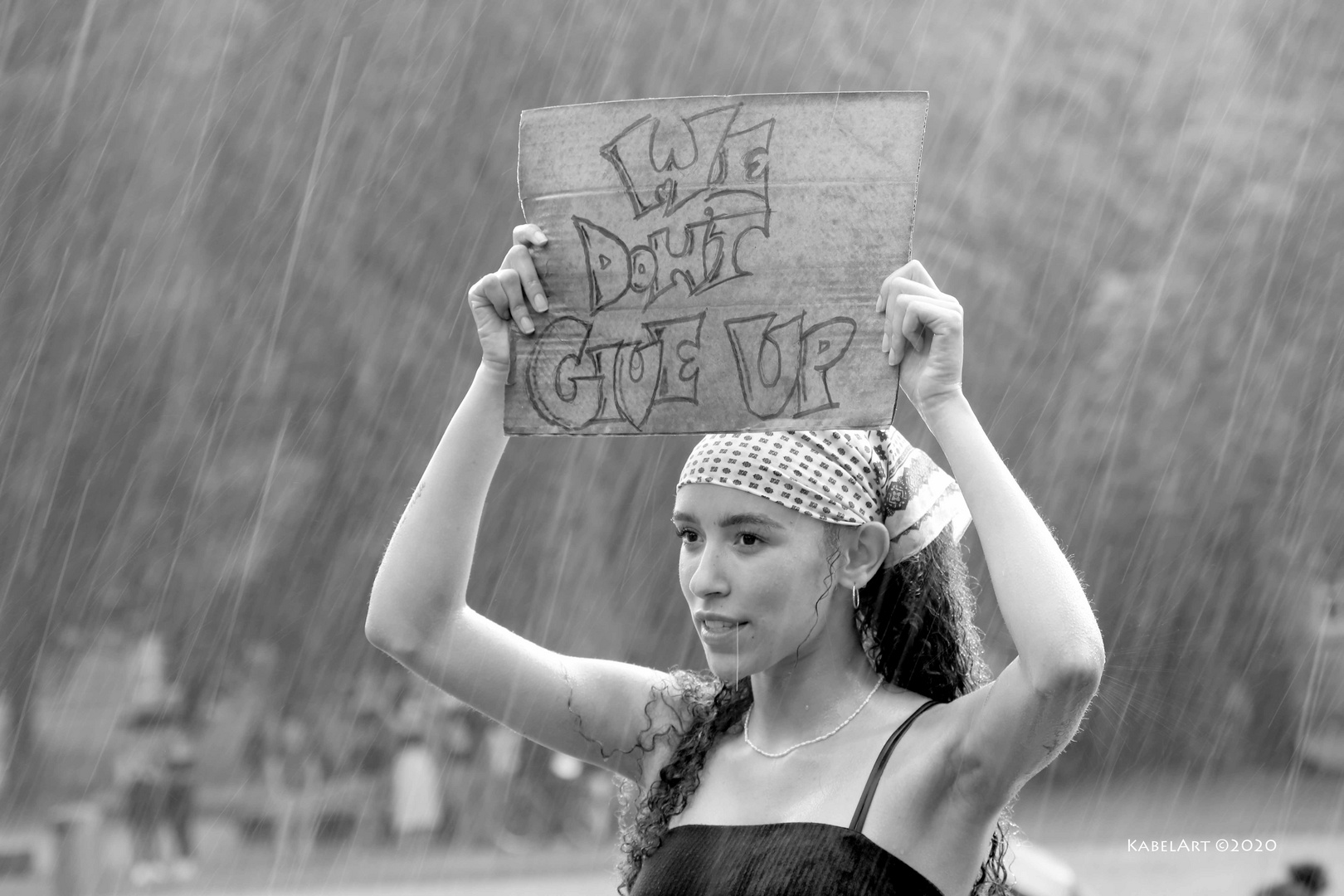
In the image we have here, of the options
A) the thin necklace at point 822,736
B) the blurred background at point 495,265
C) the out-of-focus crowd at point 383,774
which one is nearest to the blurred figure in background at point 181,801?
the out-of-focus crowd at point 383,774

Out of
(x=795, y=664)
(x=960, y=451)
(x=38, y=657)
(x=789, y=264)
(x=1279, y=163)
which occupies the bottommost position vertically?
(x=38, y=657)

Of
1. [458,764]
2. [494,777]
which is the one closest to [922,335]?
[494,777]

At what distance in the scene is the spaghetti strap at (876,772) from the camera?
2.52 metres

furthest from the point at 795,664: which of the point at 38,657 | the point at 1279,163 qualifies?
the point at 38,657

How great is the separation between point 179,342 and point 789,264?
10800 mm

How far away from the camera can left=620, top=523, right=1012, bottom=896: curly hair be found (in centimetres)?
286

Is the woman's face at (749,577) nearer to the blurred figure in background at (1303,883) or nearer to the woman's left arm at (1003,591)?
the woman's left arm at (1003,591)

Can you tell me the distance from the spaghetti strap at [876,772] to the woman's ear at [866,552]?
0.83ft

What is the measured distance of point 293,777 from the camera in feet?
50.8

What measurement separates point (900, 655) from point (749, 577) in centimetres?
40

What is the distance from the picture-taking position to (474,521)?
292 cm

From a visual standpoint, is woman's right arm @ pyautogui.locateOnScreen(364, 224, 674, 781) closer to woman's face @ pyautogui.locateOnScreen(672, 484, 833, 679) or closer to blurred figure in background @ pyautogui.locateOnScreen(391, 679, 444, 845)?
woman's face @ pyautogui.locateOnScreen(672, 484, 833, 679)

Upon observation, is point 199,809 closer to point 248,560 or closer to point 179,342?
point 248,560

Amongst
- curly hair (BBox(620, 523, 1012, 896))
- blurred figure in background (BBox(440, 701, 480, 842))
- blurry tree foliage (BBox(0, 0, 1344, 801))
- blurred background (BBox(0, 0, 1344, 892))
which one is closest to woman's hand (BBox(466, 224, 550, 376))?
curly hair (BBox(620, 523, 1012, 896))
